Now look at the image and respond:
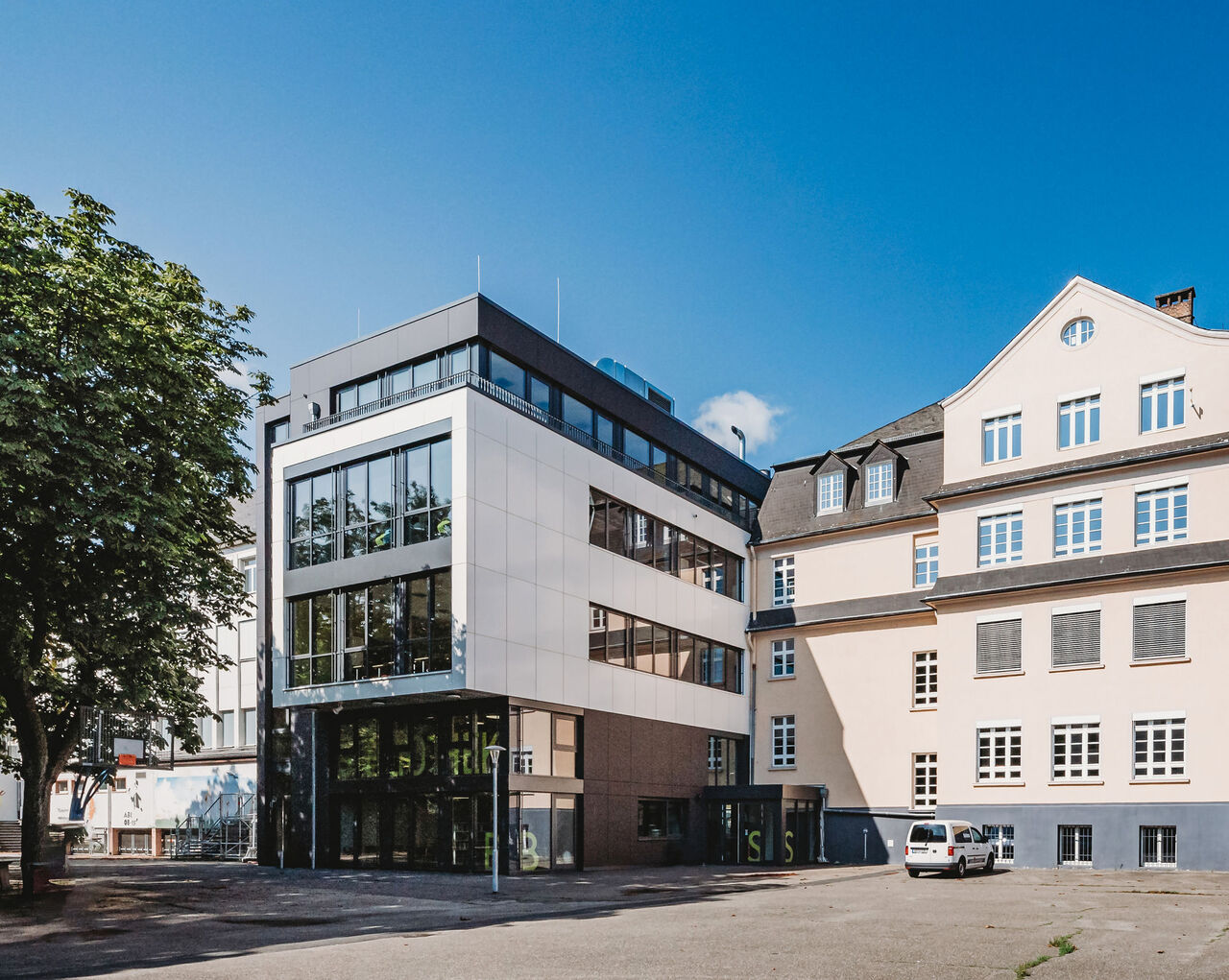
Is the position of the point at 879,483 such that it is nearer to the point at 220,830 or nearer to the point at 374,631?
the point at 374,631

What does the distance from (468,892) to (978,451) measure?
72.1 feet

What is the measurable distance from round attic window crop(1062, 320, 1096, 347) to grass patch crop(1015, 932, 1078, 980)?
917 inches

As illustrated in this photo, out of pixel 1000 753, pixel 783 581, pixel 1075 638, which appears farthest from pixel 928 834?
pixel 783 581

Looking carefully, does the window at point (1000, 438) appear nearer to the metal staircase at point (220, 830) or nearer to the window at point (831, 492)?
the window at point (831, 492)

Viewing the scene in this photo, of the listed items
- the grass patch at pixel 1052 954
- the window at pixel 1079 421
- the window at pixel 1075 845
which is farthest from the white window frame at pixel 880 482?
the grass patch at pixel 1052 954

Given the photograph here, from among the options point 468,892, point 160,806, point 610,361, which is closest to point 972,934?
point 468,892

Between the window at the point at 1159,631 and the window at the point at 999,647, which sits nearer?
the window at the point at 1159,631

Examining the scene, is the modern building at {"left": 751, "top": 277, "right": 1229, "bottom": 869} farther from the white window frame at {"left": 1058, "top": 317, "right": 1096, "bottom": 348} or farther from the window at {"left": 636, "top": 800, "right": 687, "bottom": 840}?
the window at {"left": 636, "top": 800, "right": 687, "bottom": 840}

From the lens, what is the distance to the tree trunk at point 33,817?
83.0 feet

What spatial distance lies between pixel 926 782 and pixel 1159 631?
9.52 meters

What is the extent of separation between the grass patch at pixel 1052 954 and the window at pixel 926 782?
874 inches

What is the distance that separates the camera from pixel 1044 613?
36.2 m

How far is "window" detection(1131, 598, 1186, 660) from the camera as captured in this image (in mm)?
33906

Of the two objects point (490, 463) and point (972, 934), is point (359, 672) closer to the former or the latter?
point (490, 463)
